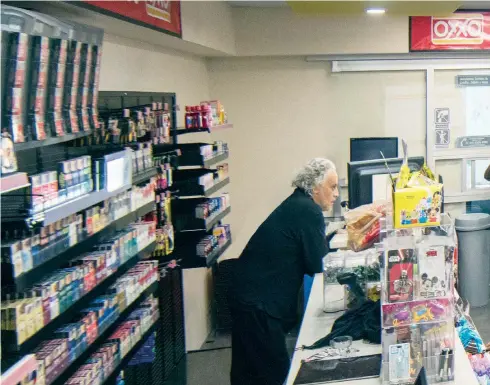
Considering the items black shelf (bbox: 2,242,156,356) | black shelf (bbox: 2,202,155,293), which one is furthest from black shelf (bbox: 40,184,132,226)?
black shelf (bbox: 2,242,156,356)

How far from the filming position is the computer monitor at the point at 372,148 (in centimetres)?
699

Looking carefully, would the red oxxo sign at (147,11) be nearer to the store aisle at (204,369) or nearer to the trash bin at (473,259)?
the store aisle at (204,369)

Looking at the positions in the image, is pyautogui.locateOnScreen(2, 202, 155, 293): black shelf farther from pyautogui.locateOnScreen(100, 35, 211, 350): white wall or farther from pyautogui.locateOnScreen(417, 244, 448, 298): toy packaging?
pyautogui.locateOnScreen(417, 244, 448, 298): toy packaging

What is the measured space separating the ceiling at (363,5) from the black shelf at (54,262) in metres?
3.10

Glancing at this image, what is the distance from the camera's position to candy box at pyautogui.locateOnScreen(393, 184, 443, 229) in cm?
268

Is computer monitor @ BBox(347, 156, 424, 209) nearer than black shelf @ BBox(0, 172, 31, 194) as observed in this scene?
No

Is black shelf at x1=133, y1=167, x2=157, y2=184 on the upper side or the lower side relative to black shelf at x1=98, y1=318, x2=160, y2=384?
upper

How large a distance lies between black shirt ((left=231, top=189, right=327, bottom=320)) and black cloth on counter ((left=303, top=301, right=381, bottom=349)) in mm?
426

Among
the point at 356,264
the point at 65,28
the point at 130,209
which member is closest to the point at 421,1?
the point at 356,264

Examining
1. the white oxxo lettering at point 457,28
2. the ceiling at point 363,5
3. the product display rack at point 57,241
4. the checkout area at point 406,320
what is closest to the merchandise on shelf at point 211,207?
the product display rack at point 57,241

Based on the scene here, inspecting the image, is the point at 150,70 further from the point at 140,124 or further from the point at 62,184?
the point at 62,184

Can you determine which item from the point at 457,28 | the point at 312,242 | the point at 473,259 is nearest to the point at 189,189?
the point at 312,242

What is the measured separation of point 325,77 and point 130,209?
14.1 ft

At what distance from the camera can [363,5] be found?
19.4ft
